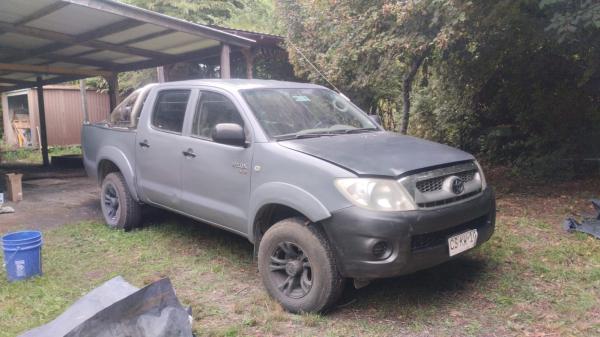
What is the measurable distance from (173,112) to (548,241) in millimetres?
4136

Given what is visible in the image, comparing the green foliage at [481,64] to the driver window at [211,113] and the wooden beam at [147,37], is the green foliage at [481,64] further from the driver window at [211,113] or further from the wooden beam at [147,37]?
the driver window at [211,113]

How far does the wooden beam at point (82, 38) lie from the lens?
7.60 m

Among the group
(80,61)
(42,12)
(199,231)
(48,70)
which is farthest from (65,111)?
(199,231)

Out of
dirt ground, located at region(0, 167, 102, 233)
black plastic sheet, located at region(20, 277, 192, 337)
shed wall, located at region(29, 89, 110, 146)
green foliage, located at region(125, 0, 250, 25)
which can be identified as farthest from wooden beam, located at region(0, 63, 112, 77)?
black plastic sheet, located at region(20, 277, 192, 337)

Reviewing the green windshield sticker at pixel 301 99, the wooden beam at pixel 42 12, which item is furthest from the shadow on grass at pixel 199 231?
the wooden beam at pixel 42 12

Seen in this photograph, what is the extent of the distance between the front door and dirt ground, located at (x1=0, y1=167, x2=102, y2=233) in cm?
267

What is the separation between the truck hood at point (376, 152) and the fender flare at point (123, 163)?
2.43 m

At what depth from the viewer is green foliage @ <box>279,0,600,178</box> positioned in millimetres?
6082

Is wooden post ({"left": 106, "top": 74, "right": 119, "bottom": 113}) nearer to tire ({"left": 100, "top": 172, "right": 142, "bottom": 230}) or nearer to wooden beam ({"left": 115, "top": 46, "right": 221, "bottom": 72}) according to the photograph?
wooden beam ({"left": 115, "top": 46, "right": 221, "bottom": 72})

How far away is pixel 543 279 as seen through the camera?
4.08m

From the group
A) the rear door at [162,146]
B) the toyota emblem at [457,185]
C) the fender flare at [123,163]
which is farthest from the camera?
A: the fender flare at [123,163]

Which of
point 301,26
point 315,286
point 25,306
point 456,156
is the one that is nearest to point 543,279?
point 456,156

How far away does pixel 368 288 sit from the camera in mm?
3998

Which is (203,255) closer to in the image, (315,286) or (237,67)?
(315,286)
